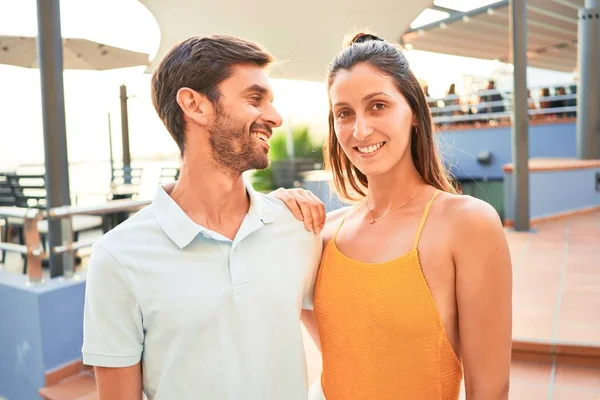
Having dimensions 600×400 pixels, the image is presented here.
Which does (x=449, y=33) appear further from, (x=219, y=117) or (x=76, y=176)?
(x=219, y=117)

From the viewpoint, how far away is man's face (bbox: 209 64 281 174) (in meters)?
1.41

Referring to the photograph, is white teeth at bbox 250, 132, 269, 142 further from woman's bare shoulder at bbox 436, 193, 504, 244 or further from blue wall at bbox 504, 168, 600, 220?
blue wall at bbox 504, 168, 600, 220

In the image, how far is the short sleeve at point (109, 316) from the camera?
126 centimetres

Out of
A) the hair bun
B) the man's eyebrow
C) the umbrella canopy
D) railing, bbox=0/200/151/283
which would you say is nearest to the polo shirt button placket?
the man's eyebrow

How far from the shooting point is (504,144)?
1081cm

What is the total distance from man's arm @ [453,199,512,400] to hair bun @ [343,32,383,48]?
61cm

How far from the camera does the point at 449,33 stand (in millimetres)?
13609

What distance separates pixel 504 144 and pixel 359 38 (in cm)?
990

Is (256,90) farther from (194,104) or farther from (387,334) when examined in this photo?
(387,334)

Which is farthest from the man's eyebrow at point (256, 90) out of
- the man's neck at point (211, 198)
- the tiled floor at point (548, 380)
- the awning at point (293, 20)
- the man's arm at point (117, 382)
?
the awning at point (293, 20)

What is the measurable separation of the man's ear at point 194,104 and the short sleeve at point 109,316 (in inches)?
16.2

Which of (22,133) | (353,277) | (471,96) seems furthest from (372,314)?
(471,96)

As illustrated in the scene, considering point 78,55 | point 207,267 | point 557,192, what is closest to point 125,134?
point 78,55

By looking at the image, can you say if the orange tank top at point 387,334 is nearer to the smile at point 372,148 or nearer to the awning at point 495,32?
the smile at point 372,148
